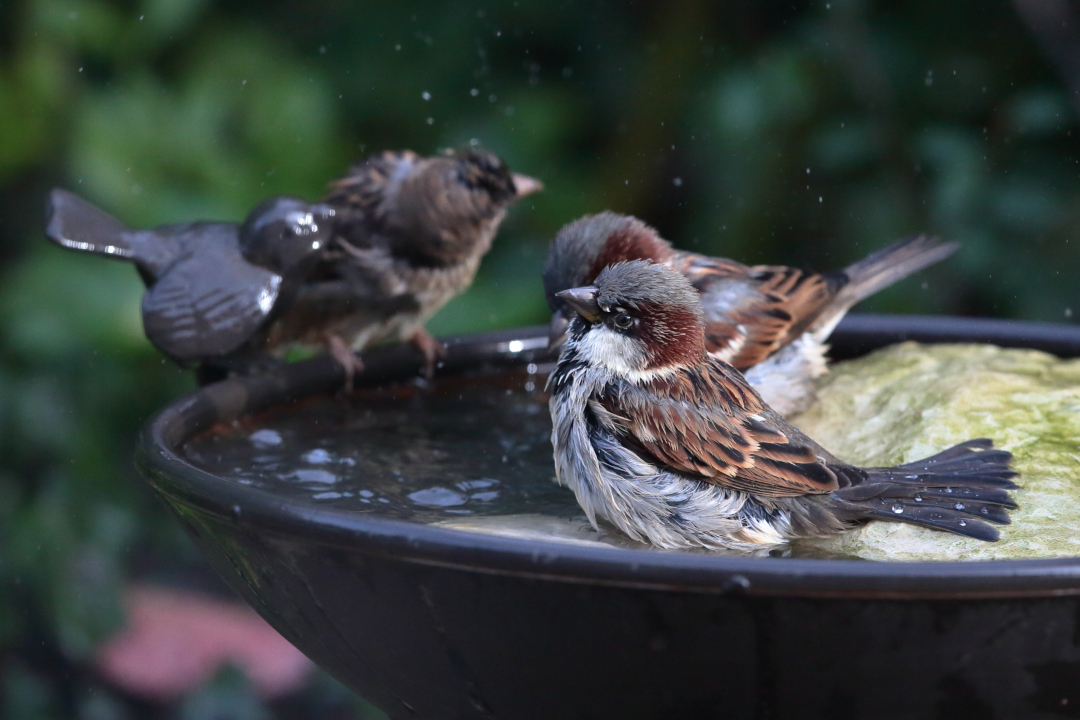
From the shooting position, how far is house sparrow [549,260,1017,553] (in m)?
1.59

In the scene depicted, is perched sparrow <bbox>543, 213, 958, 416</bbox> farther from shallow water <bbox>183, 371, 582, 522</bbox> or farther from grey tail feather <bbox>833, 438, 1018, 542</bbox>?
grey tail feather <bbox>833, 438, 1018, 542</bbox>

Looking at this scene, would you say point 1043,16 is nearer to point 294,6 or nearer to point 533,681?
point 294,6

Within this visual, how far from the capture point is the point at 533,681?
A: 4.21ft

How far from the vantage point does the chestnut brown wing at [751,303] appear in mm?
2383

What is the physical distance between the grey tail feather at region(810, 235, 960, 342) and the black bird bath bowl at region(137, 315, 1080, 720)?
140cm

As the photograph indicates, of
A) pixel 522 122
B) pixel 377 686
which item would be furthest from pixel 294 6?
pixel 377 686

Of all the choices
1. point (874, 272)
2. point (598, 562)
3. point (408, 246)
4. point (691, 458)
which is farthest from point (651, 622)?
point (408, 246)

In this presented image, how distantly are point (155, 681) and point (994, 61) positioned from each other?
3.24 metres

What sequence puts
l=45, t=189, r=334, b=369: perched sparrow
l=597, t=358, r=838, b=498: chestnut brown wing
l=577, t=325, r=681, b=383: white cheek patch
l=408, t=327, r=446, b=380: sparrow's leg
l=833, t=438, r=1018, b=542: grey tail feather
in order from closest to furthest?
l=833, t=438, r=1018, b=542: grey tail feather
l=597, t=358, r=838, b=498: chestnut brown wing
l=577, t=325, r=681, b=383: white cheek patch
l=45, t=189, r=334, b=369: perched sparrow
l=408, t=327, r=446, b=380: sparrow's leg

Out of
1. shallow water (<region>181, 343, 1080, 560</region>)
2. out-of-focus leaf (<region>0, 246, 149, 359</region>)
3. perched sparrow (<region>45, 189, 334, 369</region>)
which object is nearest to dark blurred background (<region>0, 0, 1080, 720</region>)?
out-of-focus leaf (<region>0, 246, 149, 359</region>)

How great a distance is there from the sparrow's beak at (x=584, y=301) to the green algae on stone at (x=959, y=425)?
48 centimetres

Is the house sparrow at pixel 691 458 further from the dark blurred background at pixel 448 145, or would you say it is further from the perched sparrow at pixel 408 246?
the dark blurred background at pixel 448 145

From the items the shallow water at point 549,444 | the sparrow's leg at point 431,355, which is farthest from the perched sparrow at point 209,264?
the sparrow's leg at point 431,355

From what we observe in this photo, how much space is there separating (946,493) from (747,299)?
3.10ft
